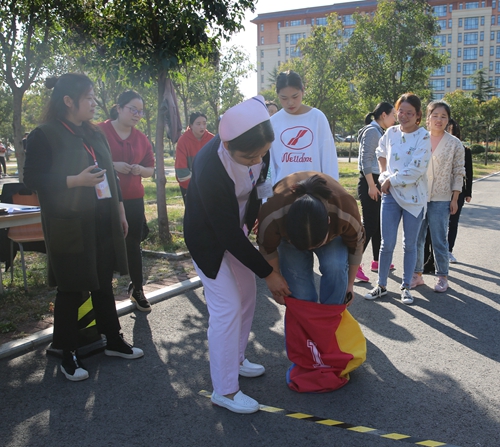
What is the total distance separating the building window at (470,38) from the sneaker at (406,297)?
11272 centimetres

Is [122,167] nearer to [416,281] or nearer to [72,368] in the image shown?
[72,368]

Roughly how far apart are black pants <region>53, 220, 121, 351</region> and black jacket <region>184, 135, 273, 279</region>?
1.03m

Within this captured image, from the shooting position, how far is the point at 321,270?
132 inches

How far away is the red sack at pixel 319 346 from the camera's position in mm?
3219

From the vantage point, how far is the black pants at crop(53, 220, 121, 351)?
140 inches

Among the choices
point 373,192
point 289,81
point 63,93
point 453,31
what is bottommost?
point 373,192

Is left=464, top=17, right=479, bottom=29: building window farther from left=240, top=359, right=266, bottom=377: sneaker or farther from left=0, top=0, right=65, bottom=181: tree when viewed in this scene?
left=240, top=359, right=266, bottom=377: sneaker

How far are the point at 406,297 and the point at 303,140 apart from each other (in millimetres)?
1959

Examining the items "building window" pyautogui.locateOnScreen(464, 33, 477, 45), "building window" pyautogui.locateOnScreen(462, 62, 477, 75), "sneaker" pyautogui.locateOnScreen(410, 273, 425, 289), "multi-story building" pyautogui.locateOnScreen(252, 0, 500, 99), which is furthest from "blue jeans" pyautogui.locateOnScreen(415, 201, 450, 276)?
"building window" pyautogui.locateOnScreen(464, 33, 477, 45)

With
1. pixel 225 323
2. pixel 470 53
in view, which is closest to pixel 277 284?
pixel 225 323

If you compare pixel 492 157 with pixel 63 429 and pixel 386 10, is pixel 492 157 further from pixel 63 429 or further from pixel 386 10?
pixel 63 429

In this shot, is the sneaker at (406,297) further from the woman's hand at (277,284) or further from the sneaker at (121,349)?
the sneaker at (121,349)

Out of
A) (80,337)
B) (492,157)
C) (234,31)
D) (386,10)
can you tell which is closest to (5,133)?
(386,10)

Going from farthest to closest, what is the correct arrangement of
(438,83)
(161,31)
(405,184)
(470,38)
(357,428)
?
1. (438,83)
2. (470,38)
3. (161,31)
4. (405,184)
5. (357,428)
